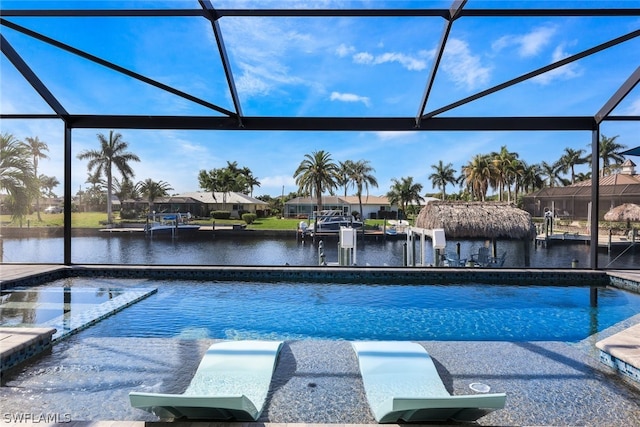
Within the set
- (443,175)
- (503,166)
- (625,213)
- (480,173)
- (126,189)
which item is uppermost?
(503,166)

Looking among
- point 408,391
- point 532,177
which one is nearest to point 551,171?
point 532,177

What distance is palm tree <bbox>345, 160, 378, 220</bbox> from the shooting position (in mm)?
40156

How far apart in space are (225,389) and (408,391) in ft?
5.58

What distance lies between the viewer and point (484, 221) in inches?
599

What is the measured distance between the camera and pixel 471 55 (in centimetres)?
713

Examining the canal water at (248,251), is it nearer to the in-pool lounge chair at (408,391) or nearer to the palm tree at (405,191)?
the in-pool lounge chair at (408,391)

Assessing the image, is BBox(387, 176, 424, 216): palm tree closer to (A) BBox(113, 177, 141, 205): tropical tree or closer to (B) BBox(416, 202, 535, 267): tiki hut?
(A) BBox(113, 177, 141, 205): tropical tree

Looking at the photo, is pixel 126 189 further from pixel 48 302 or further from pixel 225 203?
pixel 48 302

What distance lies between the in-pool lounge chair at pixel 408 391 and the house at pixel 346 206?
35.9 m

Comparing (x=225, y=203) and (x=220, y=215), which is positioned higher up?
(x=225, y=203)

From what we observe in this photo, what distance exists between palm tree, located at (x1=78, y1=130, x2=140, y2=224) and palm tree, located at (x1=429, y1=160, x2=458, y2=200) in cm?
3537

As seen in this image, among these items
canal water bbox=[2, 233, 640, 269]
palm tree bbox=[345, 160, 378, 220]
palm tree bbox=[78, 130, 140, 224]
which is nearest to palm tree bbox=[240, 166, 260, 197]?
palm tree bbox=[78, 130, 140, 224]

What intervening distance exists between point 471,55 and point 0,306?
917 cm

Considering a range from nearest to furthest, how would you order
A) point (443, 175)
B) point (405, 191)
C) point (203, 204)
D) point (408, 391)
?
1. point (408, 391)
2. point (203, 204)
3. point (405, 191)
4. point (443, 175)
